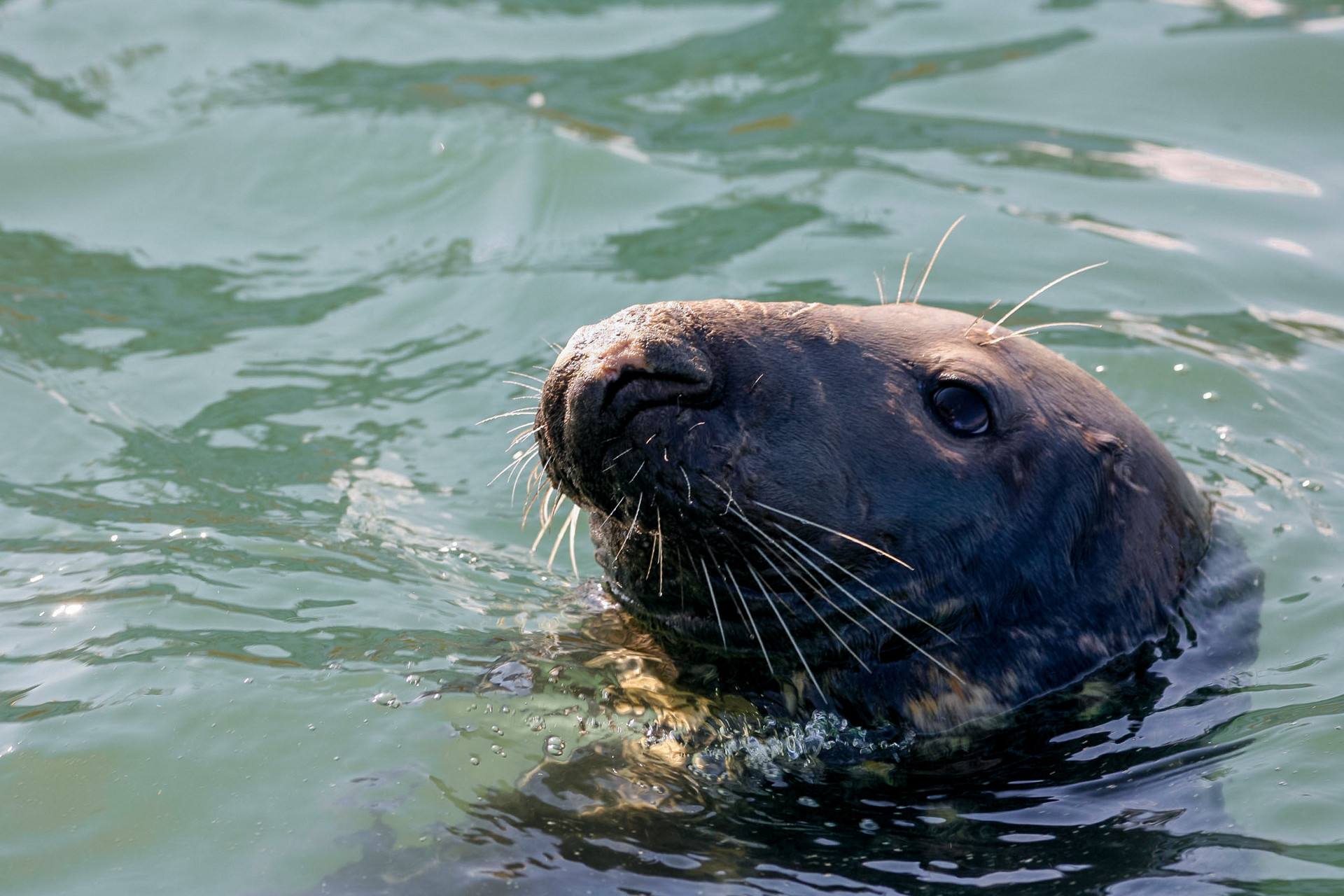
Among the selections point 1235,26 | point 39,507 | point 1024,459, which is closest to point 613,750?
point 1024,459

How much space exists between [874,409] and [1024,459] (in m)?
0.60

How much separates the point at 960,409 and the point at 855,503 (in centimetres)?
57

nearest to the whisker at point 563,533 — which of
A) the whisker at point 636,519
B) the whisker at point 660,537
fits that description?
the whisker at point 636,519

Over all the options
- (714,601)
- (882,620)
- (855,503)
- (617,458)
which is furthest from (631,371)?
(882,620)

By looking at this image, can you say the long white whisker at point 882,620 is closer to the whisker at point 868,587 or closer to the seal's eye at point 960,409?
the whisker at point 868,587

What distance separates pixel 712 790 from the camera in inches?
201

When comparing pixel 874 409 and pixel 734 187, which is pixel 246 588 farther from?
pixel 734 187

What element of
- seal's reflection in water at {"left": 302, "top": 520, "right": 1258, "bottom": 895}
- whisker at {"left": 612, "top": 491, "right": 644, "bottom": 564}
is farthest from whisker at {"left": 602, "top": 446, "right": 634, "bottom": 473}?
seal's reflection in water at {"left": 302, "top": 520, "right": 1258, "bottom": 895}

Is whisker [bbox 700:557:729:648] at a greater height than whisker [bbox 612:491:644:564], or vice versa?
whisker [bbox 612:491:644:564]

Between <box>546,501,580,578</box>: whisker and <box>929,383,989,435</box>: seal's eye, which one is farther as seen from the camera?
<box>546,501,580,578</box>: whisker

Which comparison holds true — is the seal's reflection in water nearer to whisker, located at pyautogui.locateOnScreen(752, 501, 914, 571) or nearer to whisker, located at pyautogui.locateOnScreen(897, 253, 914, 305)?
whisker, located at pyautogui.locateOnScreen(752, 501, 914, 571)

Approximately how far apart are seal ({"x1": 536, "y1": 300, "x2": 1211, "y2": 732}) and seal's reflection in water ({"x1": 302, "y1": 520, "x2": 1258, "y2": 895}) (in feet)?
0.50

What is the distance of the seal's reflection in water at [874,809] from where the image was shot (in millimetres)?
4727

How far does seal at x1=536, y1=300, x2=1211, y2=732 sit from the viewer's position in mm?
4871
